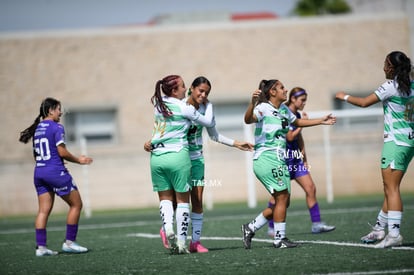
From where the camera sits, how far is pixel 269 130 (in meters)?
10.0

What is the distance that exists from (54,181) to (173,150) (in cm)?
210

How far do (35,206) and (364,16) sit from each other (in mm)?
Result: 14334

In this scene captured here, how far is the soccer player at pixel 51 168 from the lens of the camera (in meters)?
10.9

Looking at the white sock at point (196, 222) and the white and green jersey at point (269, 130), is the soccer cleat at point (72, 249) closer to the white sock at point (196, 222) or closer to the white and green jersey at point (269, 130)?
the white sock at point (196, 222)

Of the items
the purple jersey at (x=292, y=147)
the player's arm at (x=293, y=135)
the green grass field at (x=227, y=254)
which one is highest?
the player's arm at (x=293, y=135)

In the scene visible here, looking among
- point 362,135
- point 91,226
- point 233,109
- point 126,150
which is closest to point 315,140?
point 362,135

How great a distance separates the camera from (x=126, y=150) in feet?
99.0

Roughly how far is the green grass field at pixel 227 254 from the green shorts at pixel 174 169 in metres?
0.87

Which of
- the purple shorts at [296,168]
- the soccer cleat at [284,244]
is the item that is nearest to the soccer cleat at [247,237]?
the soccer cleat at [284,244]

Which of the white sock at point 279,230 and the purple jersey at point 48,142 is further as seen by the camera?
the purple jersey at point 48,142

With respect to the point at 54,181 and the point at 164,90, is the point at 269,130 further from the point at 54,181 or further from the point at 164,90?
the point at 54,181

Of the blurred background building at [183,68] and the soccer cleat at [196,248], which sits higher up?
the blurred background building at [183,68]

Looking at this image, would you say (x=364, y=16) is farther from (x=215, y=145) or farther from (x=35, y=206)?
(x=35, y=206)

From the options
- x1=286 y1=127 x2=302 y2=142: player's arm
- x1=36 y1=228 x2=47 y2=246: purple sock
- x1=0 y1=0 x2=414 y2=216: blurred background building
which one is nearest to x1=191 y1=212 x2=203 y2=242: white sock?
x1=36 y1=228 x2=47 y2=246: purple sock
